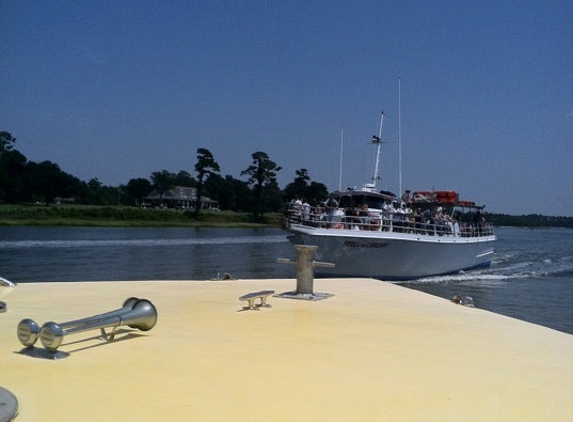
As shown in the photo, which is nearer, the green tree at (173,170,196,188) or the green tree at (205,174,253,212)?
the green tree at (205,174,253,212)

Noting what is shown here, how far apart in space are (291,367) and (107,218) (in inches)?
3005

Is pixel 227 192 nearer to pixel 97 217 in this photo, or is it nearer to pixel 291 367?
pixel 97 217

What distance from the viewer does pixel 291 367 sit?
454 centimetres

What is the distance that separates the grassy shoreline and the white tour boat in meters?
38.4

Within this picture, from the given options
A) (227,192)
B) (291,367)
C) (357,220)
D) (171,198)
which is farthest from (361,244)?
(171,198)

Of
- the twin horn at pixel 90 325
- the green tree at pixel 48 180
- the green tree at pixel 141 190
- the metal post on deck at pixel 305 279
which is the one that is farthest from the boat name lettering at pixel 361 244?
the green tree at pixel 141 190

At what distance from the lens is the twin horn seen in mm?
4375

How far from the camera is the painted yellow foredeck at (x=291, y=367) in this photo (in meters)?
3.54

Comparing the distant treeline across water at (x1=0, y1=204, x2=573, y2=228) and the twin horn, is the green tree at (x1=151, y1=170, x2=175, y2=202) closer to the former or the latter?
the distant treeline across water at (x1=0, y1=204, x2=573, y2=228)

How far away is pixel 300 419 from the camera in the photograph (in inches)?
132

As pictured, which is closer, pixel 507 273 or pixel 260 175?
pixel 507 273

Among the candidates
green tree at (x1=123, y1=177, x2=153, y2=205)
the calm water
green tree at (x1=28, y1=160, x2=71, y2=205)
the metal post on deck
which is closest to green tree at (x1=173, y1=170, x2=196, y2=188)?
green tree at (x1=123, y1=177, x2=153, y2=205)

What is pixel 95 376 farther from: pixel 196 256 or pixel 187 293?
pixel 196 256

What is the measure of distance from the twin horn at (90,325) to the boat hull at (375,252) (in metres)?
16.7
